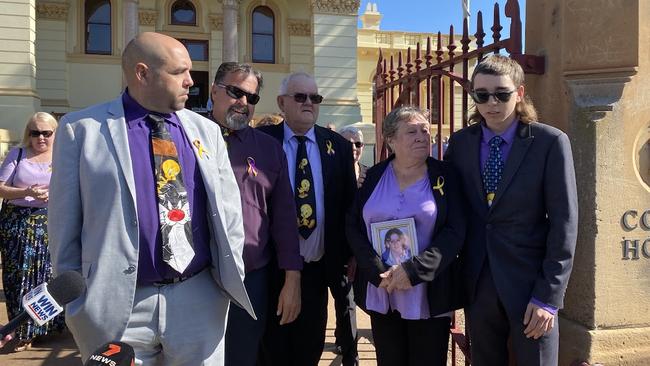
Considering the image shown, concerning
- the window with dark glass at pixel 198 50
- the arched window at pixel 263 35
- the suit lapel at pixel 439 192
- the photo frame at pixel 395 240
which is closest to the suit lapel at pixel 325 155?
the photo frame at pixel 395 240

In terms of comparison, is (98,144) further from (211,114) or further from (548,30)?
(548,30)

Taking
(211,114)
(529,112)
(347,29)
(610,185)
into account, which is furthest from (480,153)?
(347,29)

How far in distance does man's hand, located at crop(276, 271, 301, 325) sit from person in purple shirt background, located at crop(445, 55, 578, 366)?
94 centimetres

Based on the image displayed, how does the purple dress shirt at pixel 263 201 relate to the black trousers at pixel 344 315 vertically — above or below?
above

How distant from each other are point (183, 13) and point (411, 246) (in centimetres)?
2504

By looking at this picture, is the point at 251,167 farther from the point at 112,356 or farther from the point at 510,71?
the point at 112,356

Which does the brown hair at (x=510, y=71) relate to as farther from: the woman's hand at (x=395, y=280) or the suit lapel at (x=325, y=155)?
the suit lapel at (x=325, y=155)

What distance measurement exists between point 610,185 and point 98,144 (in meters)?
2.57

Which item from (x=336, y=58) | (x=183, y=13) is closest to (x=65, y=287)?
(x=336, y=58)

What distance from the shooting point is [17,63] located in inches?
762

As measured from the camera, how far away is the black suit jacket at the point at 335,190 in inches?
132

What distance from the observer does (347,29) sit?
23297mm

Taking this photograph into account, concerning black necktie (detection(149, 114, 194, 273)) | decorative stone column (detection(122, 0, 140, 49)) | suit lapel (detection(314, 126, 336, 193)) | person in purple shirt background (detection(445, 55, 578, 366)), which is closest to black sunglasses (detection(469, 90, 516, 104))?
person in purple shirt background (detection(445, 55, 578, 366))

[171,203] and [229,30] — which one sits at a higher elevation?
[229,30]
